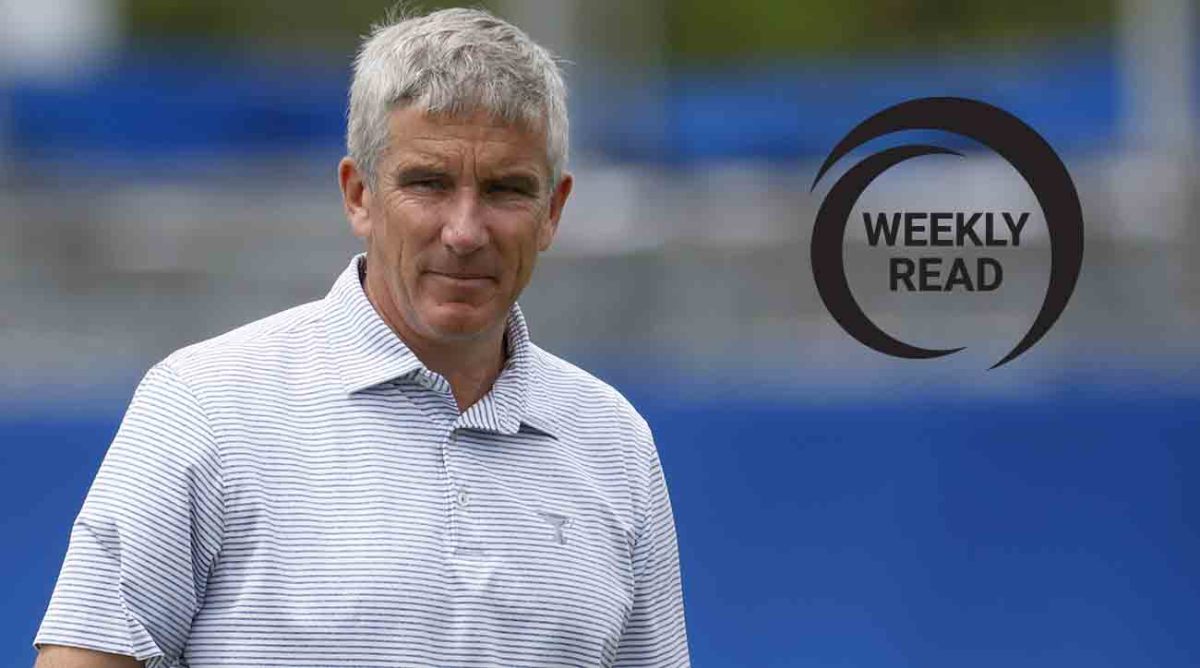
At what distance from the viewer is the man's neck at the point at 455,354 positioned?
4.84 feet

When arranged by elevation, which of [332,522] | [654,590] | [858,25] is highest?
[858,25]

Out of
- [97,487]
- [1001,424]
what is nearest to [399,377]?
[97,487]

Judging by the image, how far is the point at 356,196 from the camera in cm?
152

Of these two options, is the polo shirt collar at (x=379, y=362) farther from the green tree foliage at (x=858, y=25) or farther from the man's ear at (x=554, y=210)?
the green tree foliage at (x=858, y=25)

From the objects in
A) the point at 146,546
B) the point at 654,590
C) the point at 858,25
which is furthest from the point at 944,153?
the point at 146,546

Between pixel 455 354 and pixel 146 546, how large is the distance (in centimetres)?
31

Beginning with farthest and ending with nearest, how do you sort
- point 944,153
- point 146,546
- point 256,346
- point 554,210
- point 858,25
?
1. point 858,25
2. point 944,153
3. point 554,210
4. point 256,346
5. point 146,546

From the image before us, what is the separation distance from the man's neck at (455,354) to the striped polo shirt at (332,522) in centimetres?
2

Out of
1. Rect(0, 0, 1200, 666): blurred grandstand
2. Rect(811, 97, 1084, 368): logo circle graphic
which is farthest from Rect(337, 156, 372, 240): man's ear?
Rect(811, 97, 1084, 368): logo circle graphic

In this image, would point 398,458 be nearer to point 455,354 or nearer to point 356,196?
point 455,354

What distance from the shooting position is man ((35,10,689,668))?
1340mm

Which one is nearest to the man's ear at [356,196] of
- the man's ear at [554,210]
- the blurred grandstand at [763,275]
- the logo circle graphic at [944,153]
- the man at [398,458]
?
the man at [398,458]

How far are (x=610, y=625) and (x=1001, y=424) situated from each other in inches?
66.7

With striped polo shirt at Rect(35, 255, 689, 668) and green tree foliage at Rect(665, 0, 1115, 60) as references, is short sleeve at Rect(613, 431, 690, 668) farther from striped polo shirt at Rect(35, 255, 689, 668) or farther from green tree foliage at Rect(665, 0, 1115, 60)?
green tree foliage at Rect(665, 0, 1115, 60)
